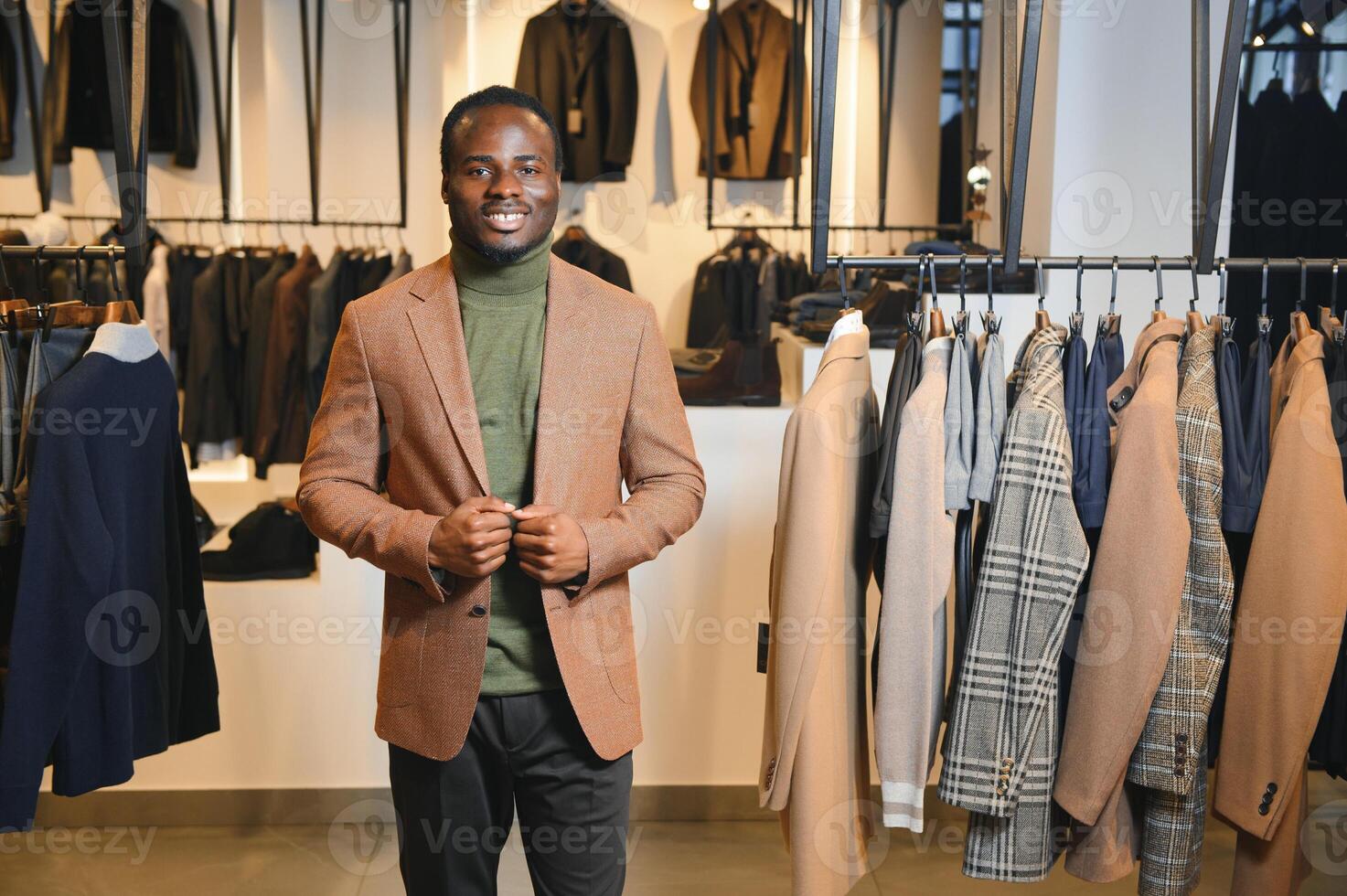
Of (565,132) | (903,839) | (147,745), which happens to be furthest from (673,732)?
(565,132)

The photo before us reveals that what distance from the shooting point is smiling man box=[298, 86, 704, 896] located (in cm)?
157

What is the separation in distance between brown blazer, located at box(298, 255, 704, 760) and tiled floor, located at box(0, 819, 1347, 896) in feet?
4.28

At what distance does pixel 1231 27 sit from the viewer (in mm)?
1910

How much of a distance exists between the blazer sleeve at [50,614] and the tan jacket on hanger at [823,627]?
1044mm

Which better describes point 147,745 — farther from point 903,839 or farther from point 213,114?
point 213,114

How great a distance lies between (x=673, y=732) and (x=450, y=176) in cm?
188

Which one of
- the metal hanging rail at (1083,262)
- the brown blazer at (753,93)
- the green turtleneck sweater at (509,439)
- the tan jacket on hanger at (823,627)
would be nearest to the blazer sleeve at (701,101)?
the brown blazer at (753,93)

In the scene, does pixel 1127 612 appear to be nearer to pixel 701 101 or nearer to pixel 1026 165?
pixel 1026 165

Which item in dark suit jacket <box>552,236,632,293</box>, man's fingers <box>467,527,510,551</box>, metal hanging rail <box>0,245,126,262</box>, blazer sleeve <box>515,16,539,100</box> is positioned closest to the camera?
man's fingers <box>467,527,510,551</box>

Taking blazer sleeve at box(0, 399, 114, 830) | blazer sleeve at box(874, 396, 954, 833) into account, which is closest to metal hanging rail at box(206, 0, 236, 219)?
blazer sleeve at box(0, 399, 114, 830)

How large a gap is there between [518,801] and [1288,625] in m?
1.15

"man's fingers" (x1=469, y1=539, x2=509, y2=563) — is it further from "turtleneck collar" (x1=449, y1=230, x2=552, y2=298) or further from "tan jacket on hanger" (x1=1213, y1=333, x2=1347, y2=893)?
"tan jacket on hanger" (x1=1213, y1=333, x2=1347, y2=893)

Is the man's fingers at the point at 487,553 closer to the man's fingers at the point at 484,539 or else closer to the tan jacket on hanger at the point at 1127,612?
the man's fingers at the point at 484,539

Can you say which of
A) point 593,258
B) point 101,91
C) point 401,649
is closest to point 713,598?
point 401,649
